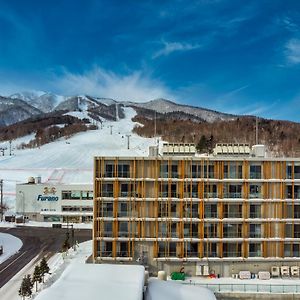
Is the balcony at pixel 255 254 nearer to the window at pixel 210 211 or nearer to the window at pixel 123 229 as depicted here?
the window at pixel 210 211

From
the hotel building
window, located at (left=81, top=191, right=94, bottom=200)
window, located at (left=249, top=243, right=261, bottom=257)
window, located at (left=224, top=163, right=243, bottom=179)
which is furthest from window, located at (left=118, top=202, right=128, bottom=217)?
window, located at (left=81, top=191, right=94, bottom=200)

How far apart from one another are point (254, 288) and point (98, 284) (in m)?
17.9

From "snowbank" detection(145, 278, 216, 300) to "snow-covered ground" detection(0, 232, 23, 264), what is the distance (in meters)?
26.2

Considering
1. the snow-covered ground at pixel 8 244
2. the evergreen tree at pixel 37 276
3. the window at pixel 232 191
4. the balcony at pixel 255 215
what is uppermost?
the window at pixel 232 191

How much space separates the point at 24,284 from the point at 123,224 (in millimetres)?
12127

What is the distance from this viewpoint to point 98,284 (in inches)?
1213

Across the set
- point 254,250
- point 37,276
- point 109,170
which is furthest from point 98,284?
point 254,250

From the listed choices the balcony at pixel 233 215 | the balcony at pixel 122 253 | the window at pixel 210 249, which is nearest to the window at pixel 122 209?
the balcony at pixel 122 253

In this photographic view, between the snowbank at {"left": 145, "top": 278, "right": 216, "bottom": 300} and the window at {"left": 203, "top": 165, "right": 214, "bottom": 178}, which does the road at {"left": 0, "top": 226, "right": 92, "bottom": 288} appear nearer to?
the snowbank at {"left": 145, "top": 278, "right": 216, "bottom": 300}

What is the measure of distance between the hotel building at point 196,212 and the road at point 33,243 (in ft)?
38.2

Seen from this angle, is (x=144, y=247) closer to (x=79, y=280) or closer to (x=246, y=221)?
(x=246, y=221)

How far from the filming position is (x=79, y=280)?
104 feet

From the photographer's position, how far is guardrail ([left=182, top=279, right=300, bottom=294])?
4128cm

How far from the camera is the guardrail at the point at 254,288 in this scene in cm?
4128
